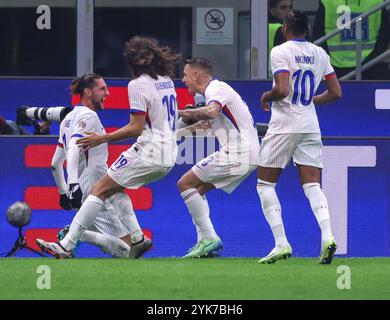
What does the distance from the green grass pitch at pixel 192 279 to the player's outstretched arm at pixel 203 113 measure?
119 cm

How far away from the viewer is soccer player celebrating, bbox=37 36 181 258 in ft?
41.1

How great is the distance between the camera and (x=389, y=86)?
16.3 m

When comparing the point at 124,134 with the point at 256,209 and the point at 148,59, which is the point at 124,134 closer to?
the point at 148,59

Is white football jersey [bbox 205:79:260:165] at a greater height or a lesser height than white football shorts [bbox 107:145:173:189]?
greater

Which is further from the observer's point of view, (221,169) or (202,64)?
(202,64)

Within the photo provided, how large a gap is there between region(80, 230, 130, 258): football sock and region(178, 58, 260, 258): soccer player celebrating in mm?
557

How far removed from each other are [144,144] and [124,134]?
0.32 metres

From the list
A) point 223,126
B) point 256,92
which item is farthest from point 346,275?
point 256,92

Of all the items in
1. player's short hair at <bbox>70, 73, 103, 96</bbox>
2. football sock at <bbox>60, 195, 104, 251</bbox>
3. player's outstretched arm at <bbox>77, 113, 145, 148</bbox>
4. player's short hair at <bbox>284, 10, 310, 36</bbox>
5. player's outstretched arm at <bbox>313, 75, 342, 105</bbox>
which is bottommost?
football sock at <bbox>60, 195, 104, 251</bbox>

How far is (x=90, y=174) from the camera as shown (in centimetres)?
1349

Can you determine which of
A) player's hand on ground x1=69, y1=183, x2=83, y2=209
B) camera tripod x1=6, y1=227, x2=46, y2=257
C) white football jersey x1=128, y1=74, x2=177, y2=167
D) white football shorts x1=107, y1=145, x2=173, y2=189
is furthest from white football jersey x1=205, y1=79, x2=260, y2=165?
camera tripod x1=6, y1=227, x2=46, y2=257

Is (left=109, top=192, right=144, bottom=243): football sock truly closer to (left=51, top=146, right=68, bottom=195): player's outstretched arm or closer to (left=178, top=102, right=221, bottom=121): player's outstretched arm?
(left=178, top=102, right=221, bottom=121): player's outstretched arm

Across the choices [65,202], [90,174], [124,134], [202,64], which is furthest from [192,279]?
[202,64]

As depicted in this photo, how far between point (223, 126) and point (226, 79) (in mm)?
3038
